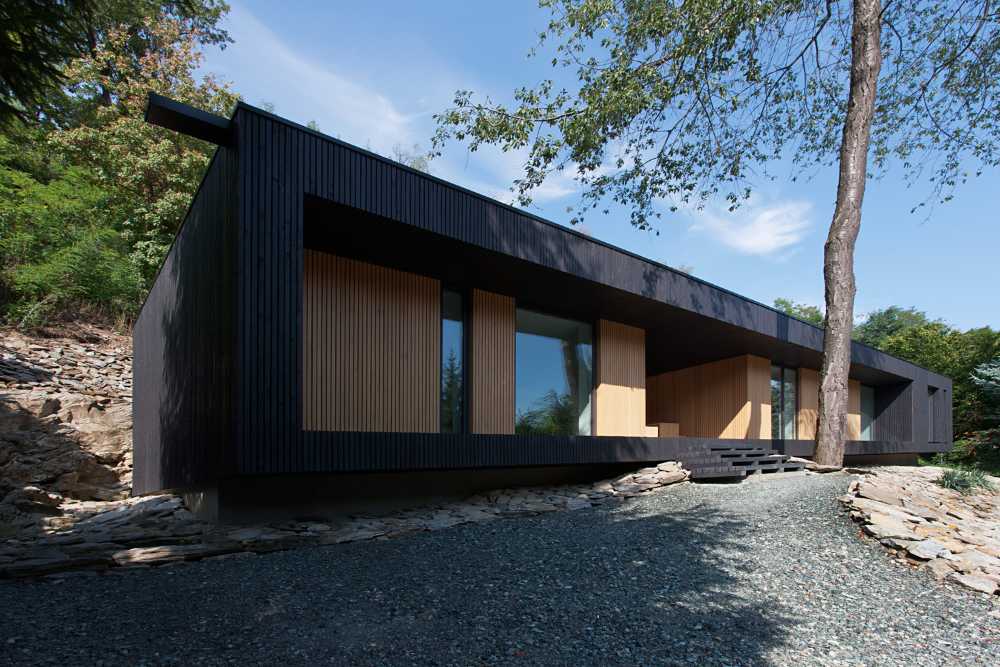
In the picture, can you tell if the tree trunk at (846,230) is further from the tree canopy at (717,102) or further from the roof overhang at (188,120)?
the roof overhang at (188,120)

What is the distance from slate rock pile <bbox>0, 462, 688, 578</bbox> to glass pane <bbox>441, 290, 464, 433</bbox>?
111cm

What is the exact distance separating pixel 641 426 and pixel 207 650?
9.03 metres

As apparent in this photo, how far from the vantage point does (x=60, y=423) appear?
1027 cm

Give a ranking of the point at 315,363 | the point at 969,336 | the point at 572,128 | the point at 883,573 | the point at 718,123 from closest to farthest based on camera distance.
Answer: the point at 883,573
the point at 315,363
the point at 572,128
the point at 718,123
the point at 969,336

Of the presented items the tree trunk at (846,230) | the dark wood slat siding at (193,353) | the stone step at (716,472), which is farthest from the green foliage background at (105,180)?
the stone step at (716,472)

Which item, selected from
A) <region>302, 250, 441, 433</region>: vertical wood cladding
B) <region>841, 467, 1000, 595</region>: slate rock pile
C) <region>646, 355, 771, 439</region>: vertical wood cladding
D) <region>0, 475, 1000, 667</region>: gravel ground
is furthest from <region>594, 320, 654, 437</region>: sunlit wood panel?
<region>0, 475, 1000, 667</region>: gravel ground

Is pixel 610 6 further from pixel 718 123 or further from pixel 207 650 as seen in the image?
pixel 207 650

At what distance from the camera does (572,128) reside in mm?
10844

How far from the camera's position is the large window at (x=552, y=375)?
9062 millimetres

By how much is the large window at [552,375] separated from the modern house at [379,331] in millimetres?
29

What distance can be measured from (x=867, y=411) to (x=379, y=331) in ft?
57.3

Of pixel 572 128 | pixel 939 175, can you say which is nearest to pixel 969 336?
pixel 939 175

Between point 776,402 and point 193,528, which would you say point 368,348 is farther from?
point 776,402

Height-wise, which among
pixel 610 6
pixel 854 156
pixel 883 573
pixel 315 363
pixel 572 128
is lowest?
pixel 883 573
